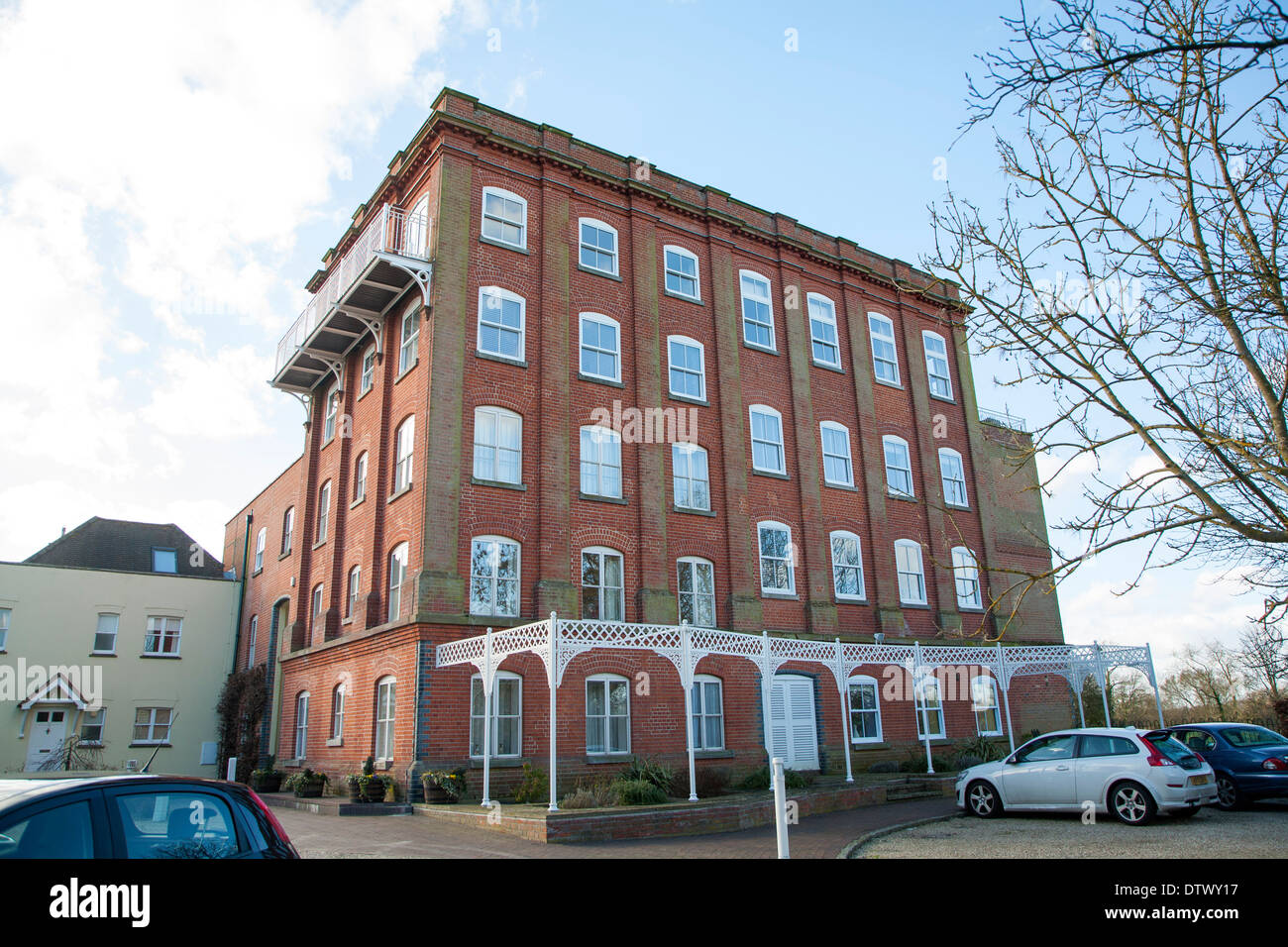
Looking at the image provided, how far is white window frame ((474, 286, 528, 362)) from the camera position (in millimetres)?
19766

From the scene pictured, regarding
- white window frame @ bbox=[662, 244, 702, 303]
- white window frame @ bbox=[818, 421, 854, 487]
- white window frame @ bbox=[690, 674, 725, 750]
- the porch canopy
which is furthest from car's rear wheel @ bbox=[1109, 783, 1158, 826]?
white window frame @ bbox=[662, 244, 702, 303]

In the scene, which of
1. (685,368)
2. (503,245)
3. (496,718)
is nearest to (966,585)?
(685,368)

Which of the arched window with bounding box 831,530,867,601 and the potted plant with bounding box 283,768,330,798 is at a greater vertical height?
the arched window with bounding box 831,530,867,601

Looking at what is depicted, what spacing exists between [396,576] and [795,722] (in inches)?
417

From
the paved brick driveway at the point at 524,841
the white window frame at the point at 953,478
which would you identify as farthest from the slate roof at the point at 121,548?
the white window frame at the point at 953,478

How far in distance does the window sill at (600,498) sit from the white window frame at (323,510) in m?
8.89

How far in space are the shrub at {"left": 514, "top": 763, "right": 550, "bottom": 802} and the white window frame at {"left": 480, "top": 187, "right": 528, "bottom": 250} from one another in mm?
12289

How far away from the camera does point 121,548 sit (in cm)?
3575

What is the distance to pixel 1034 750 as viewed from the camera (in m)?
13.6

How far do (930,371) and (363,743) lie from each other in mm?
21637

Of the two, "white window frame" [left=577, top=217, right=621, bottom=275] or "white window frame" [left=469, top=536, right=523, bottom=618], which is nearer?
"white window frame" [left=469, top=536, right=523, bottom=618]

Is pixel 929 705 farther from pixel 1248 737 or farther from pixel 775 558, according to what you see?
pixel 1248 737

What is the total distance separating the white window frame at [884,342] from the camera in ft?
91.1

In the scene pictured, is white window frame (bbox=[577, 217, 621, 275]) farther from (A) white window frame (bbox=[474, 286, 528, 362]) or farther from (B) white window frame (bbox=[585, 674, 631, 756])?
(B) white window frame (bbox=[585, 674, 631, 756])
